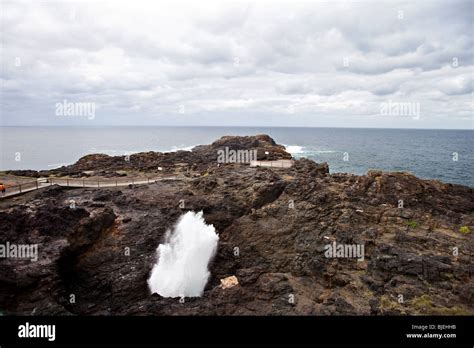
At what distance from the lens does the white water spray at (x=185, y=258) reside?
20641 mm

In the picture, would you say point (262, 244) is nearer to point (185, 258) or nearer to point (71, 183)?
point (185, 258)

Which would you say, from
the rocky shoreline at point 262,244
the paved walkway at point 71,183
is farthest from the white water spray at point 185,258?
the paved walkway at point 71,183

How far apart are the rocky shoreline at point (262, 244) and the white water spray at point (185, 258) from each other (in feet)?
2.24

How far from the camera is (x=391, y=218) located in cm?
2489

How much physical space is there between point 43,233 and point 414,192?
29870mm

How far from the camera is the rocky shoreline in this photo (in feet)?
55.6

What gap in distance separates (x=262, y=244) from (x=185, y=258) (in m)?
5.84

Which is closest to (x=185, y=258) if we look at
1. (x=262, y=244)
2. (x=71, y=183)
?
(x=262, y=244)

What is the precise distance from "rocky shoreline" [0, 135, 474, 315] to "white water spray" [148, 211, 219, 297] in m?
0.68

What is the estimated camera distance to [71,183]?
102ft

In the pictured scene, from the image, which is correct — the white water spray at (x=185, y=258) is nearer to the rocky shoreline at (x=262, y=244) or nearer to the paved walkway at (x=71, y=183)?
the rocky shoreline at (x=262, y=244)

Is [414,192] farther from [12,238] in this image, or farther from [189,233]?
[12,238]

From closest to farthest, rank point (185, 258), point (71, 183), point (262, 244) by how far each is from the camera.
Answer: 1. point (185, 258)
2. point (262, 244)
3. point (71, 183)
